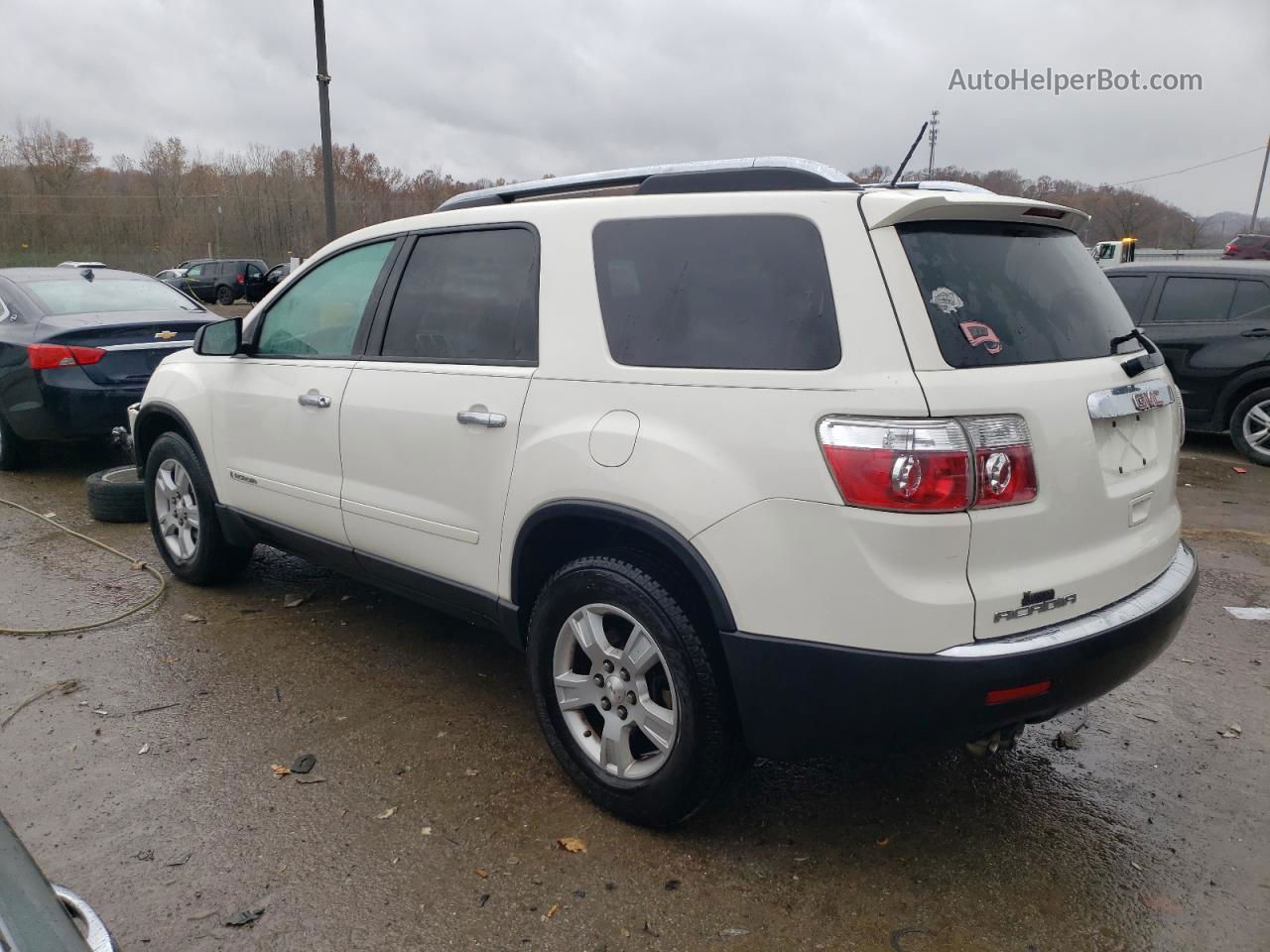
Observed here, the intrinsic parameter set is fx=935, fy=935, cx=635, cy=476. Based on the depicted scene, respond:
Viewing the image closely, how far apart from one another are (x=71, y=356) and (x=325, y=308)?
374 centimetres

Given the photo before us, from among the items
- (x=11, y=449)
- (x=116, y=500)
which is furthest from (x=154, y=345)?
(x=11, y=449)

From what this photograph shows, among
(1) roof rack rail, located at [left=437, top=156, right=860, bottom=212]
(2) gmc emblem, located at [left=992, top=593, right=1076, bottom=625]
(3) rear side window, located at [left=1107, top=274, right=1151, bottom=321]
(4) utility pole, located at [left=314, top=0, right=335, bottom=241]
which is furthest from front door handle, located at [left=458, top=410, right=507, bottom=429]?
(4) utility pole, located at [left=314, top=0, right=335, bottom=241]

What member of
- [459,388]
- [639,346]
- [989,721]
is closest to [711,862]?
[989,721]

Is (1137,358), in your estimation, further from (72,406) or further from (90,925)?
(72,406)

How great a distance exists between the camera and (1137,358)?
2869 millimetres

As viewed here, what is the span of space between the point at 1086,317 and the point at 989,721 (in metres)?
1.26

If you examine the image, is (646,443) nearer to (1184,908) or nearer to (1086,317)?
(1086,317)

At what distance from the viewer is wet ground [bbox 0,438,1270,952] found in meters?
2.47

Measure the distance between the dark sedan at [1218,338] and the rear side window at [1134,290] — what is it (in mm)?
15

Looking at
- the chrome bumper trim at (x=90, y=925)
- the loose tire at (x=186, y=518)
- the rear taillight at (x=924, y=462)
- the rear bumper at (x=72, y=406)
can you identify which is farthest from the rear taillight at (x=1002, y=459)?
the rear bumper at (x=72, y=406)

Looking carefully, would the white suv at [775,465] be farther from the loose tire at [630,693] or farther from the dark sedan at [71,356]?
the dark sedan at [71,356]

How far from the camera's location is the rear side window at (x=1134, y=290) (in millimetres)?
9258

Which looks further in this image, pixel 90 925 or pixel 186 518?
pixel 186 518

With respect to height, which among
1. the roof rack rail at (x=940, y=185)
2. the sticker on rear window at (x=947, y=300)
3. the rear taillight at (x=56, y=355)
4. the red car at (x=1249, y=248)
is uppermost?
the red car at (x=1249, y=248)
